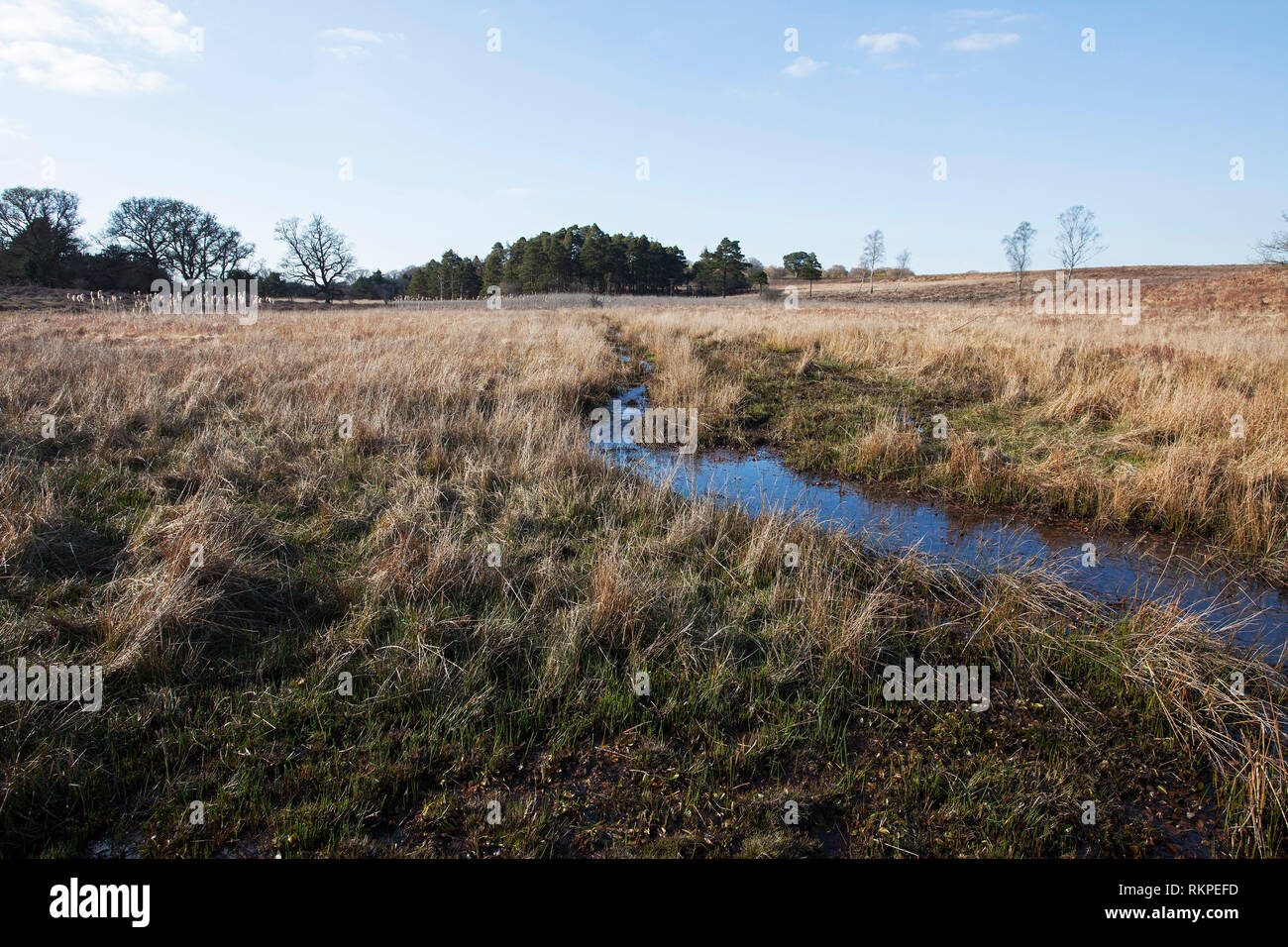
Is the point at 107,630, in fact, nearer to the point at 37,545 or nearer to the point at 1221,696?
the point at 37,545

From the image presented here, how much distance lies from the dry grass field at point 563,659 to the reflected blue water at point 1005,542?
405 mm

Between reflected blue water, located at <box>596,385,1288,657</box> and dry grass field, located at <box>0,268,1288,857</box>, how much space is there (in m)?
0.41

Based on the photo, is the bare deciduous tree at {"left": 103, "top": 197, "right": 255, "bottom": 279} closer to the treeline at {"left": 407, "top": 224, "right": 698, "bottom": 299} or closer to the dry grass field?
the treeline at {"left": 407, "top": 224, "right": 698, "bottom": 299}

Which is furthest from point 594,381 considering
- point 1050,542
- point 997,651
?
point 997,651

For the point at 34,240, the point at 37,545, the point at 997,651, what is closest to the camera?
the point at 997,651

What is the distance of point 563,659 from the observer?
3.25m

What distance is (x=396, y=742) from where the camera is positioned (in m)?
2.78

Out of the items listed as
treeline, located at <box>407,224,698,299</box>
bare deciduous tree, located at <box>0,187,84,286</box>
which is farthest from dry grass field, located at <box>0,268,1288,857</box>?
treeline, located at <box>407,224,698,299</box>

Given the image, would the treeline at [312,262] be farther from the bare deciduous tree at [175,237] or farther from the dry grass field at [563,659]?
the dry grass field at [563,659]

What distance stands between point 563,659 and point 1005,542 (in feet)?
13.9

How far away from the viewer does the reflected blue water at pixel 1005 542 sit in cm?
415

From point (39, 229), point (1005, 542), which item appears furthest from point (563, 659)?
point (39, 229)
